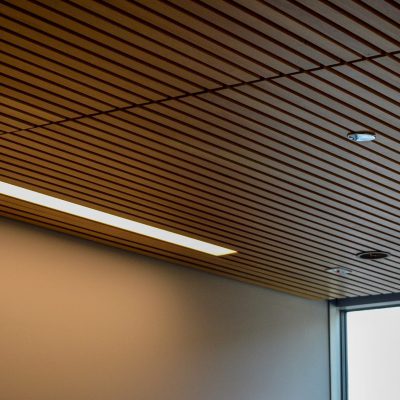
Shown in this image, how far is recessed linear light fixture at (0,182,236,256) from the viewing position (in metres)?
7.46

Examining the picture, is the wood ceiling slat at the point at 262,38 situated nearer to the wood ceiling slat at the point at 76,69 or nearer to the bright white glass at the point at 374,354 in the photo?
the wood ceiling slat at the point at 76,69

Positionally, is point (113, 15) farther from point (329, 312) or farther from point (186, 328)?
point (329, 312)

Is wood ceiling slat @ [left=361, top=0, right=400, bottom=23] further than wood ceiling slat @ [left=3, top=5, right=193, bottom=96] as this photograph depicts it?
No

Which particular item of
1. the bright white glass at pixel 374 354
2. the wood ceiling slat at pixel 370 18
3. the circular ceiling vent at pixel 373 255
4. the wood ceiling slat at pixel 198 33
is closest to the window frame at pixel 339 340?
the bright white glass at pixel 374 354

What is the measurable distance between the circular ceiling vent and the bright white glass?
204cm

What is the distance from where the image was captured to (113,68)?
16.9 ft

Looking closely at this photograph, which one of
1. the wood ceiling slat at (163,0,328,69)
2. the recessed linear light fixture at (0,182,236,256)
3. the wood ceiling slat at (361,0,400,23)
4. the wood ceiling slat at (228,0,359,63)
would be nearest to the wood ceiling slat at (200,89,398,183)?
the wood ceiling slat at (163,0,328,69)

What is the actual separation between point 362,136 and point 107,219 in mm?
2978

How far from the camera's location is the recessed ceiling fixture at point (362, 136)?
19.2 ft

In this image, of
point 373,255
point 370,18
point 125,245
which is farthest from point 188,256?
point 370,18

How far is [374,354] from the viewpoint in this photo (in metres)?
10.7

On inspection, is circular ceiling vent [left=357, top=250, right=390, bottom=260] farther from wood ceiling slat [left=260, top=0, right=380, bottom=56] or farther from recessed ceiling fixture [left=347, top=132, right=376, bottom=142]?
wood ceiling slat [left=260, top=0, right=380, bottom=56]

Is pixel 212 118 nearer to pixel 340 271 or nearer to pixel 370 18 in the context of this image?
pixel 370 18

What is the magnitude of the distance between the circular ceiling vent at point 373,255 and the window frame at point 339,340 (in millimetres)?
2066
